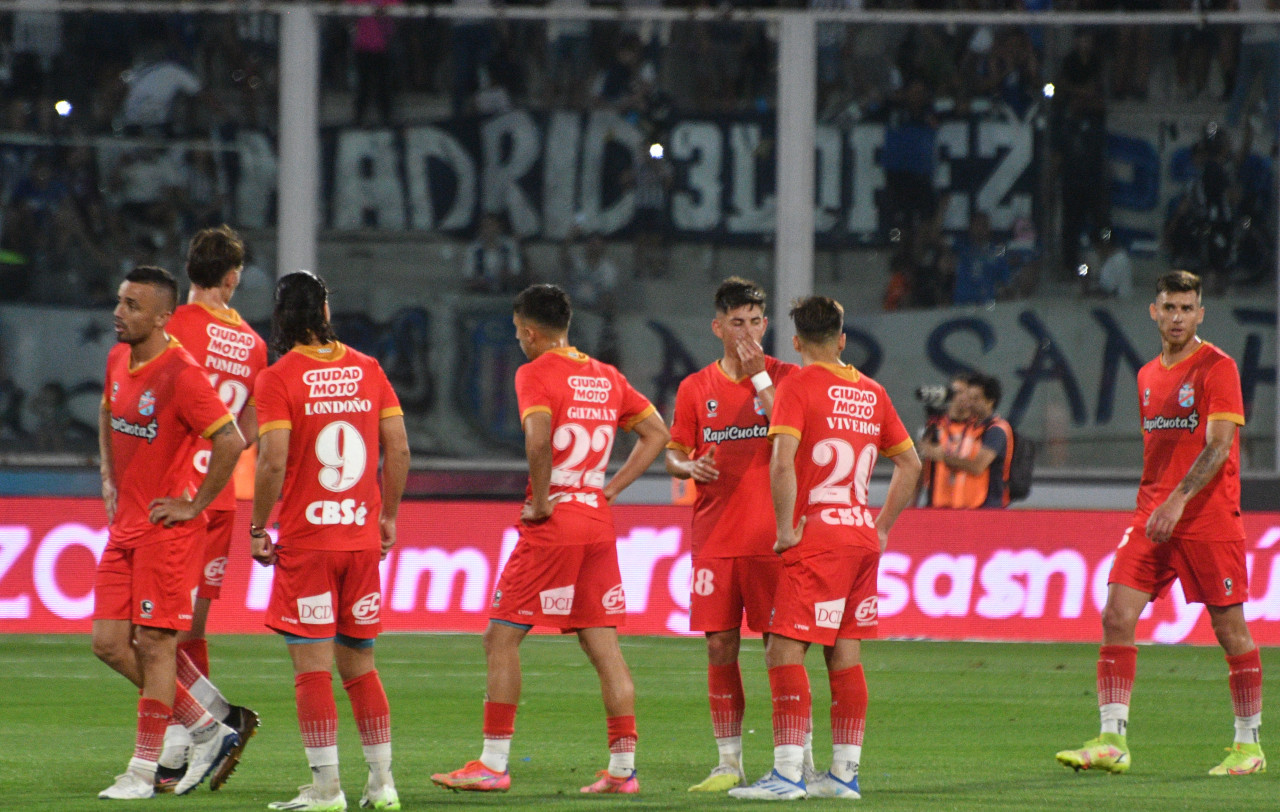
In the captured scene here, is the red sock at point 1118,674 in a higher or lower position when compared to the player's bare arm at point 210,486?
lower

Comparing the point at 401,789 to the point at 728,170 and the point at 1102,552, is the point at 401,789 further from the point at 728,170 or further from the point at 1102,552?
the point at 728,170

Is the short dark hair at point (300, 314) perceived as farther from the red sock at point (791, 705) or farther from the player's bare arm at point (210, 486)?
the red sock at point (791, 705)

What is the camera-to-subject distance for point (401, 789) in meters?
7.00

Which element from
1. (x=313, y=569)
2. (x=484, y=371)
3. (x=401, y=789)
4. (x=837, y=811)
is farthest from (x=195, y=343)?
(x=484, y=371)

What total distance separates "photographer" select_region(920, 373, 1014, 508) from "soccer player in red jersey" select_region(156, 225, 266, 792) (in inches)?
299

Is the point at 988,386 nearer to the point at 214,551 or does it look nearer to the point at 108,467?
the point at 214,551

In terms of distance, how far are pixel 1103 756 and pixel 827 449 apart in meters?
2.11

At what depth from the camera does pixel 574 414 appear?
23.2ft

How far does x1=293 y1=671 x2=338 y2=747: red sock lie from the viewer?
6.28 metres

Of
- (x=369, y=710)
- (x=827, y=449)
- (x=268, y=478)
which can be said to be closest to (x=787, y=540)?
(x=827, y=449)

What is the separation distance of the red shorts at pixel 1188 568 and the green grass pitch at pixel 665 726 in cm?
81

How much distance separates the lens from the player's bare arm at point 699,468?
7270 mm

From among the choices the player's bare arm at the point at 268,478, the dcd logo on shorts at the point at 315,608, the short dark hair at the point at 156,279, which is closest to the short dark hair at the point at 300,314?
the player's bare arm at the point at 268,478

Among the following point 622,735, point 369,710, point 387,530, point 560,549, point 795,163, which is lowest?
point 622,735
